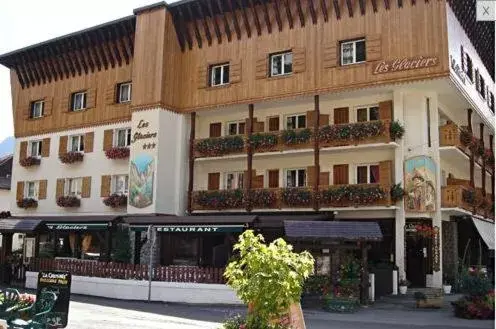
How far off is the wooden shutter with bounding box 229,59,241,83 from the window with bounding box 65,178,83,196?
489 inches

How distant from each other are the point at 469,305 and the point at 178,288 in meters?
11.1

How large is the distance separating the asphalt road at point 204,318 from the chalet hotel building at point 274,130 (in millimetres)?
3706

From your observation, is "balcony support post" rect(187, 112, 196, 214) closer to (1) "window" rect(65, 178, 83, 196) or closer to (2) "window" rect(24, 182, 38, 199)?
(1) "window" rect(65, 178, 83, 196)

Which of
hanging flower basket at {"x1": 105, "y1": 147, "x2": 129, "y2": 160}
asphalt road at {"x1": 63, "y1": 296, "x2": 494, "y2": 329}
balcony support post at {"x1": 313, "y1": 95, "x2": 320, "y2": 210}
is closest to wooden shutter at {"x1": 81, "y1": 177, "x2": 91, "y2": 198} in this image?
hanging flower basket at {"x1": 105, "y1": 147, "x2": 129, "y2": 160}

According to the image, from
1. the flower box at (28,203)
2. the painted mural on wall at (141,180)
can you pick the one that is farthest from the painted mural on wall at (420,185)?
the flower box at (28,203)

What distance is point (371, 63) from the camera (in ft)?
88.4

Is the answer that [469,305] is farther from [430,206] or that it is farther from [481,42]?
[481,42]

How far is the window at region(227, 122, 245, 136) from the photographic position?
32.8 m

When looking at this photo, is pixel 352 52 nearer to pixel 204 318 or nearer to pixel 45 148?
pixel 204 318

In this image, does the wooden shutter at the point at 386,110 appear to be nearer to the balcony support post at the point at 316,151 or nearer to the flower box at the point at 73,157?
the balcony support post at the point at 316,151

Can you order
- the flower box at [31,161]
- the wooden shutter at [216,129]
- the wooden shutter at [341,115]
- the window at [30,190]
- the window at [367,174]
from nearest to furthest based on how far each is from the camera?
the window at [367,174] → the wooden shutter at [341,115] → the wooden shutter at [216,129] → the flower box at [31,161] → the window at [30,190]

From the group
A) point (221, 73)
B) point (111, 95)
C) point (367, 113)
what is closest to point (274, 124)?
point (221, 73)

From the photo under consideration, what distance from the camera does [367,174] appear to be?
28.4m

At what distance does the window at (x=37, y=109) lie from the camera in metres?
39.8
